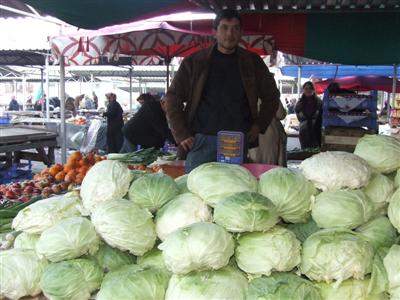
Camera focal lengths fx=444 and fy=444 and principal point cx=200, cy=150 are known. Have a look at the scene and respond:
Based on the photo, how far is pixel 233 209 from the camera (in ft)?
5.08

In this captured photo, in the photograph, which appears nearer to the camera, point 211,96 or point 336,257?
point 336,257

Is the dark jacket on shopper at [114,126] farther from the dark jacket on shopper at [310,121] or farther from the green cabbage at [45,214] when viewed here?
the green cabbage at [45,214]

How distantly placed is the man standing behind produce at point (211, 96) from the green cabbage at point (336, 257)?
6.33 feet

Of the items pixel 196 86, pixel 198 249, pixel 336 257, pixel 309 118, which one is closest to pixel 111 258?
pixel 198 249

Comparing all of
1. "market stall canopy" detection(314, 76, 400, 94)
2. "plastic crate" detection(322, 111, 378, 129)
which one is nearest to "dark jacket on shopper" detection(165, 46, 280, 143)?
"plastic crate" detection(322, 111, 378, 129)

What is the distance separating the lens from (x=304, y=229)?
171 cm

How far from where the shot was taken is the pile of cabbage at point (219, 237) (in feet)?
4.83

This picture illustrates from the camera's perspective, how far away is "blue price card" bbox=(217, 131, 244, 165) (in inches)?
106

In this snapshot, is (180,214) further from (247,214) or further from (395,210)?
(395,210)

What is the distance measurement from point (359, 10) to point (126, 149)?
13.9 ft

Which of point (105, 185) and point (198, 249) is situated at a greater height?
point (105, 185)

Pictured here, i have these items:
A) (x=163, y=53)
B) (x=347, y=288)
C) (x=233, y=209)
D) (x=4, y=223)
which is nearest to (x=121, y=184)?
(x=233, y=209)

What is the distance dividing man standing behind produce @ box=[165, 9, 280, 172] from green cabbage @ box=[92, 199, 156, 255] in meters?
1.72

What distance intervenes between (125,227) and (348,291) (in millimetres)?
801
